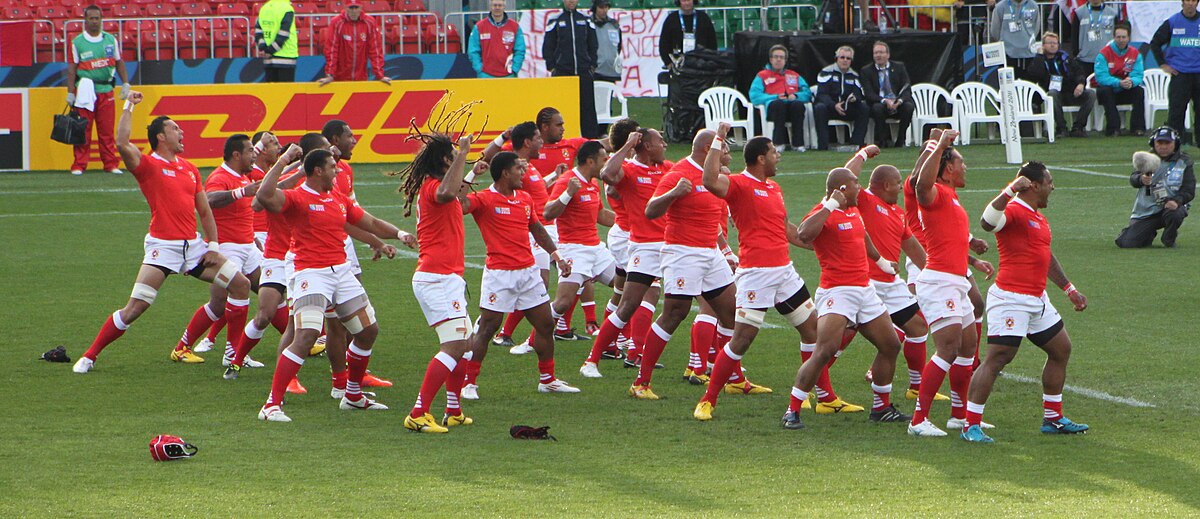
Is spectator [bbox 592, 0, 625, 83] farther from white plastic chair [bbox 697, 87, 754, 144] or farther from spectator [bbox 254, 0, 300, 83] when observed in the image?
spectator [bbox 254, 0, 300, 83]

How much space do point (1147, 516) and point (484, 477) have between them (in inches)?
140

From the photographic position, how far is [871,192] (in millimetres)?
10602

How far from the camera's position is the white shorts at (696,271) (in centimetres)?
1084

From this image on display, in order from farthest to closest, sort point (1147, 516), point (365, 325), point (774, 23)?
point (774, 23), point (365, 325), point (1147, 516)

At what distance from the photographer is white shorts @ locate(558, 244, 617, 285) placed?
12.7 metres

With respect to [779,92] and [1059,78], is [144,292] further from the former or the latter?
[1059,78]

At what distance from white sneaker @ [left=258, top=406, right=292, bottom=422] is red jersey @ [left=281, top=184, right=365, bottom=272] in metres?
0.96

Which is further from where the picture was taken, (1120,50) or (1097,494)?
(1120,50)

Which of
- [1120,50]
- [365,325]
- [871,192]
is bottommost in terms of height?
[365,325]

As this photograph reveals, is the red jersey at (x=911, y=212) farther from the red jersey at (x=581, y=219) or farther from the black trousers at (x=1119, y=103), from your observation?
the black trousers at (x=1119, y=103)

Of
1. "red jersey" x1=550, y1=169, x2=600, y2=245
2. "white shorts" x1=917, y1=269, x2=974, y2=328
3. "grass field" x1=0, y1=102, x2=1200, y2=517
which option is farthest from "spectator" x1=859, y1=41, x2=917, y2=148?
"white shorts" x1=917, y1=269, x2=974, y2=328

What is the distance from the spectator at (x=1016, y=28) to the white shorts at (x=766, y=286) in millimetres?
19915

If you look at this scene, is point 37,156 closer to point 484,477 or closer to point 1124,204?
point 1124,204

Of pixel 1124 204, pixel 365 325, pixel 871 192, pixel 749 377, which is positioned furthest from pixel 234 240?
pixel 1124 204
